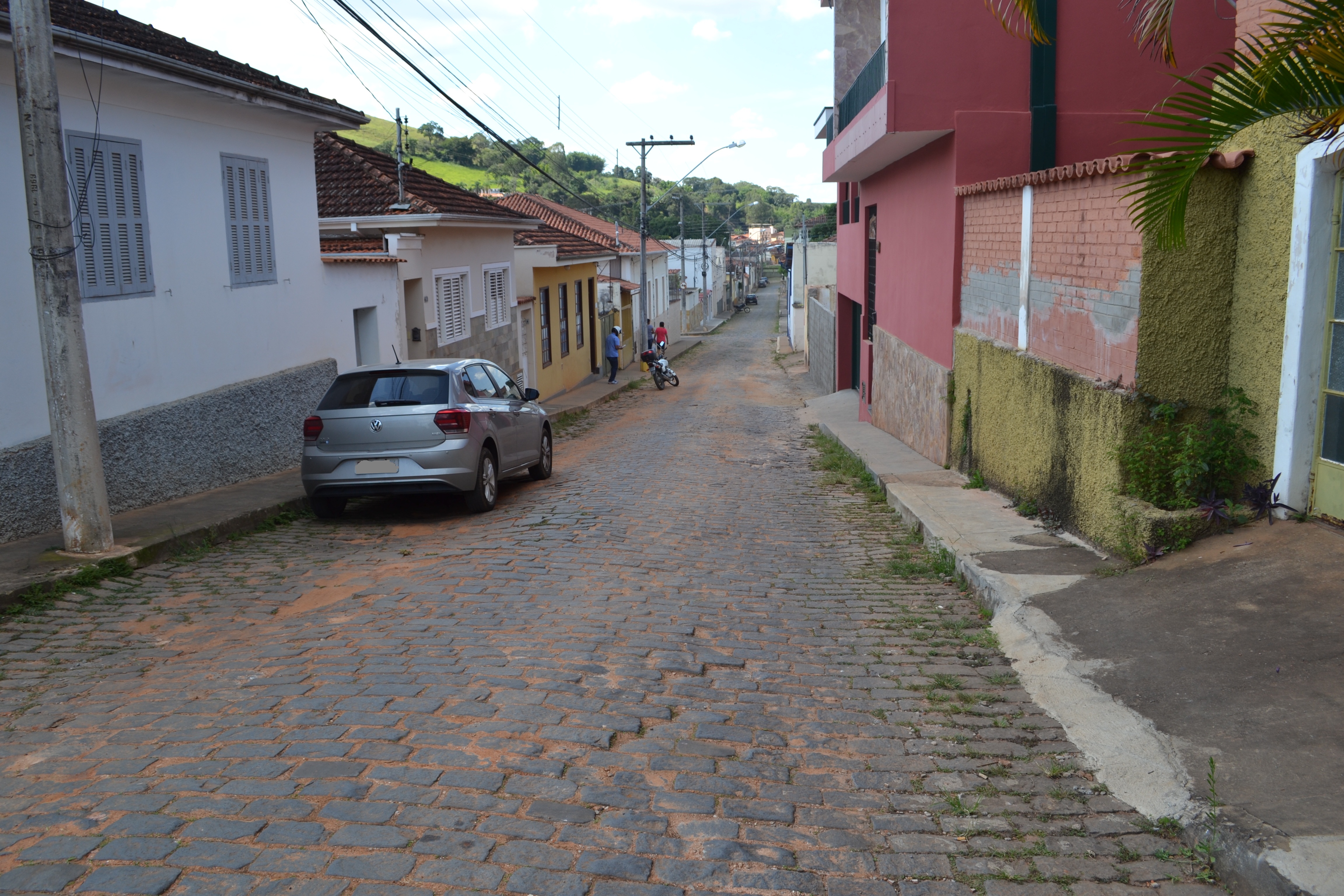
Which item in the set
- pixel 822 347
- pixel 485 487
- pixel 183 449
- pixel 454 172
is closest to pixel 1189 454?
pixel 485 487

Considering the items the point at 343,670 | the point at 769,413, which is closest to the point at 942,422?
the point at 343,670

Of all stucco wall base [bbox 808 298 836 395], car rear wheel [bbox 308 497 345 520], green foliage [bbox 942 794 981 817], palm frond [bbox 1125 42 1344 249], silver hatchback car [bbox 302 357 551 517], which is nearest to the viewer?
green foliage [bbox 942 794 981 817]

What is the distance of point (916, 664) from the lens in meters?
5.95

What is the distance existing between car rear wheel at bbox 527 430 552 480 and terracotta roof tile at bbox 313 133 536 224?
21.0 feet

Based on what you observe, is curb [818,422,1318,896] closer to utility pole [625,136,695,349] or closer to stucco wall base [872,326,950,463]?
stucco wall base [872,326,950,463]

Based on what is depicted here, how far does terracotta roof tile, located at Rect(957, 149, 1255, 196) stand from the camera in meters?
6.70

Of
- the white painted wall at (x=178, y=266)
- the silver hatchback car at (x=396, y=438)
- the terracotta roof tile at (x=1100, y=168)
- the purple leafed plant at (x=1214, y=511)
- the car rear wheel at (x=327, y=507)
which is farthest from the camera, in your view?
the car rear wheel at (x=327, y=507)

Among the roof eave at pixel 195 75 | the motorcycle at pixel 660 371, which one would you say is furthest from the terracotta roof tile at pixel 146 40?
the motorcycle at pixel 660 371

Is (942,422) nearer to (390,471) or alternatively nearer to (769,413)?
(390,471)

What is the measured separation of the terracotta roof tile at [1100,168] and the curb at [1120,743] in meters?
2.58

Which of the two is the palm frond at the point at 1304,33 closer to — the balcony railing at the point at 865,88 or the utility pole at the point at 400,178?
the balcony railing at the point at 865,88

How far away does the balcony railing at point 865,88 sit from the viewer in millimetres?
13875

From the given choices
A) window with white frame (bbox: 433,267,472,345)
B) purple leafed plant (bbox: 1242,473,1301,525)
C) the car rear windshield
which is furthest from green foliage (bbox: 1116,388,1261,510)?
window with white frame (bbox: 433,267,472,345)

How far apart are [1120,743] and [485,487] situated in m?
7.29
